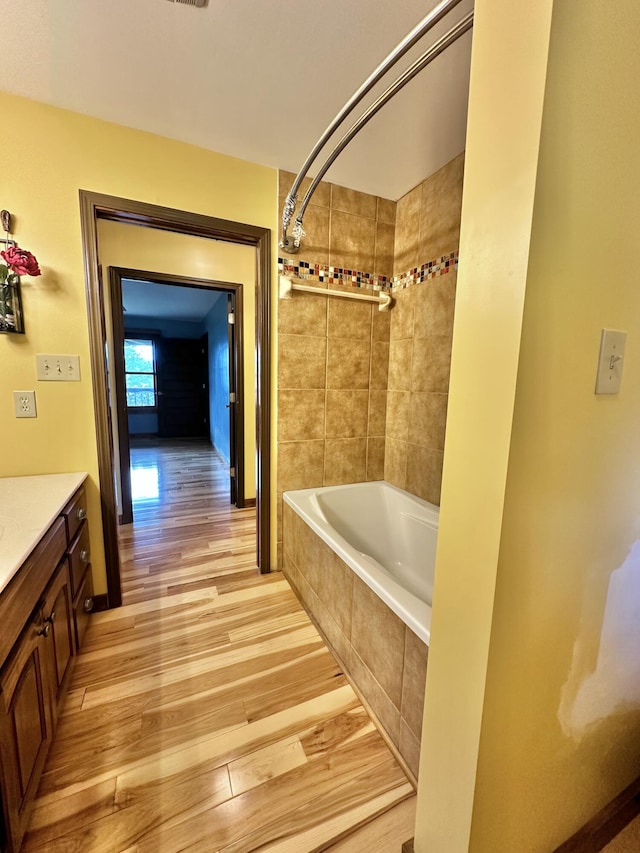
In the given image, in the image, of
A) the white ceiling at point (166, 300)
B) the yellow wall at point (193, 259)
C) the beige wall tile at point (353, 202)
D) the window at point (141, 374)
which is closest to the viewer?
the beige wall tile at point (353, 202)

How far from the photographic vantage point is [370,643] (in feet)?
4.22

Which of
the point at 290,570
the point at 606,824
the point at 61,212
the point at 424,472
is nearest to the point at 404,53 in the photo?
the point at 61,212

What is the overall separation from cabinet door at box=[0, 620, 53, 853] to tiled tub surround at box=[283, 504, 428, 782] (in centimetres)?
103

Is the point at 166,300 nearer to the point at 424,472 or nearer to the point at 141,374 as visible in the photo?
the point at 141,374

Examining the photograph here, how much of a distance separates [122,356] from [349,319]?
1.87 m

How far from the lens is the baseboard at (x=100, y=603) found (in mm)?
1810

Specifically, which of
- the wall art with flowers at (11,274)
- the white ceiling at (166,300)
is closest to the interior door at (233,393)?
the white ceiling at (166,300)

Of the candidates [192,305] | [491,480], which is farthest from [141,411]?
[491,480]

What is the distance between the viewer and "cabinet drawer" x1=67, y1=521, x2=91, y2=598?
1.43 metres

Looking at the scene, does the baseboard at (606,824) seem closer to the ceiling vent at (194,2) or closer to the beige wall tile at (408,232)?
the beige wall tile at (408,232)

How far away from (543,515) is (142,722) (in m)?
1.53

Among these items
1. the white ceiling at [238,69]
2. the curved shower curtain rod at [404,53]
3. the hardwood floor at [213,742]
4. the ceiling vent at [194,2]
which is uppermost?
the white ceiling at [238,69]

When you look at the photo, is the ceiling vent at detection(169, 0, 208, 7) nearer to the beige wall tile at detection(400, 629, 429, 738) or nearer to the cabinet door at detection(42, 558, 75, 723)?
the cabinet door at detection(42, 558, 75, 723)

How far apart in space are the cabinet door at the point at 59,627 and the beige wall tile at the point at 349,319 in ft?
5.69
